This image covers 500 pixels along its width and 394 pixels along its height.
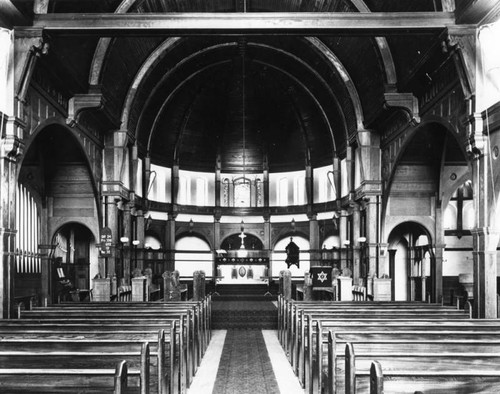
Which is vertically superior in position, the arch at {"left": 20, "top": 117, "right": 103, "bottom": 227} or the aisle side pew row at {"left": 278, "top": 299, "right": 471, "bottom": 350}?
the arch at {"left": 20, "top": 117, "right": 103, "bottom": 227}

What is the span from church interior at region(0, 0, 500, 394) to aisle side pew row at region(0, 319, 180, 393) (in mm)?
62

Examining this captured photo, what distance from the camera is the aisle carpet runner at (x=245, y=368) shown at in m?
8.91

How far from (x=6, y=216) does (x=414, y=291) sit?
48.7 ft

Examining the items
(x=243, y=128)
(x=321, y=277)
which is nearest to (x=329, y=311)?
(x=321, y=277)

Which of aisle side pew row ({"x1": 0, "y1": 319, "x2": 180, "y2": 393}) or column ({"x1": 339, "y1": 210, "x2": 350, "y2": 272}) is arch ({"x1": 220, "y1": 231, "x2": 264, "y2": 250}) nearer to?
column ({"x1": 339, "y1": 210, "x2": 350, "y2": 272})

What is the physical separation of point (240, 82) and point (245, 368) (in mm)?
19097

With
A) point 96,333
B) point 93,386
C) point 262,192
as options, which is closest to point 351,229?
point 262,192

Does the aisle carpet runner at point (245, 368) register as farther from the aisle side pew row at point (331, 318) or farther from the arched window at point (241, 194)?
the arched window at point (241, 194)

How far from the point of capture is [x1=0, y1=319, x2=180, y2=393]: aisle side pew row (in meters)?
5.96

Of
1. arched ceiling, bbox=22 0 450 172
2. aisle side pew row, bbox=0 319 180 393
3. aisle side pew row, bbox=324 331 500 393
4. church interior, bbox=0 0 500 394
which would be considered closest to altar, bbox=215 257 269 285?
church interior, bbox=0 0 500 394

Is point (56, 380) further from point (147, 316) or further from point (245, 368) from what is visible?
point (245, 368)

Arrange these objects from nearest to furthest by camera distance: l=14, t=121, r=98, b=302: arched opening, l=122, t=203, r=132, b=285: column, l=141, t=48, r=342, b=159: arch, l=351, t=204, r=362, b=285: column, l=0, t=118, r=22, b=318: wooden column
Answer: l=0, t=118, r=22, b=318: wooden column < l=14, t=121, r=98, b=302: arched opening < l=122, t=203, r=132, b=285: column < l=351, t=204, r=362, b=285: column < l=141, t=48, r=342, b=159: arch

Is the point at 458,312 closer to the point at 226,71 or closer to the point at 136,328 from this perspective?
the point at 136,328

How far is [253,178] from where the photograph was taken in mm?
29734
